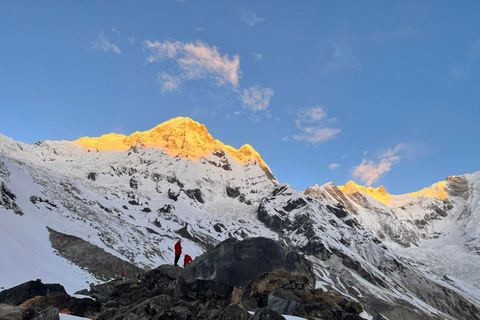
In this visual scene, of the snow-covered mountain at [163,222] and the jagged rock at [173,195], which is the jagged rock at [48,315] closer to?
the snow-covered mountain at [163,222]

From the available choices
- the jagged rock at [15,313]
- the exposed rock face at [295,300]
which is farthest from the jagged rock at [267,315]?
the jagged rock at [15,313]

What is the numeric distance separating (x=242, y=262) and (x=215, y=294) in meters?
2.57

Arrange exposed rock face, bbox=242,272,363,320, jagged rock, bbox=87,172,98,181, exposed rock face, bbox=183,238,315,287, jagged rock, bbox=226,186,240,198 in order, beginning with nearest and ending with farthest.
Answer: exposed rock face, bbox=242,272,363,320 < exposed rock face, bbox=183,238,315,287 < jagged rock, bbox=87,172,98,181 < jagged rock, bbox=226,186,240,198

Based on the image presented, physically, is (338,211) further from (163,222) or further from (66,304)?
(66,304)

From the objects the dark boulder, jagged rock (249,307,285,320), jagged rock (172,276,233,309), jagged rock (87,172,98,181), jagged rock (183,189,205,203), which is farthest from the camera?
jagged rock (183,189,205,203)

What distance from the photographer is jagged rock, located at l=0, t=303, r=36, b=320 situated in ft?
23.9

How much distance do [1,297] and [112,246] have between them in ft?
86.6

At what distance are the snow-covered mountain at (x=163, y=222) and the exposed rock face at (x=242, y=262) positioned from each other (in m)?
9.59

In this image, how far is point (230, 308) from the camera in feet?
30.5

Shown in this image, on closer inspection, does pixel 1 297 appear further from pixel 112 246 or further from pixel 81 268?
pixel 112 246

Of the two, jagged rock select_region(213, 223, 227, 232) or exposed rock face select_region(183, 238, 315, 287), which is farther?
jagged rock select_region(213, 223, 227, 232)

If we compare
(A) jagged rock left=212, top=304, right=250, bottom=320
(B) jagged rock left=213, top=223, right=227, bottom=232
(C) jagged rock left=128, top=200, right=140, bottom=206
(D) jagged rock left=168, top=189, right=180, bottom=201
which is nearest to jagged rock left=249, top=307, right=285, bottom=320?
(A) jagged rock left=212, top=304, right=250, bottom=320

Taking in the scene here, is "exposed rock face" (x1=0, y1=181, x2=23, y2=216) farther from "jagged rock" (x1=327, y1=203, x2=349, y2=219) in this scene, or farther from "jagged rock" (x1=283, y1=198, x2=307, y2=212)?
"jagged rock" (x1=327, y1=203, x2=349, y2=219)

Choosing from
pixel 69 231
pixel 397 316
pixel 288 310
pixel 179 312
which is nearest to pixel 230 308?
pixel 179 312
